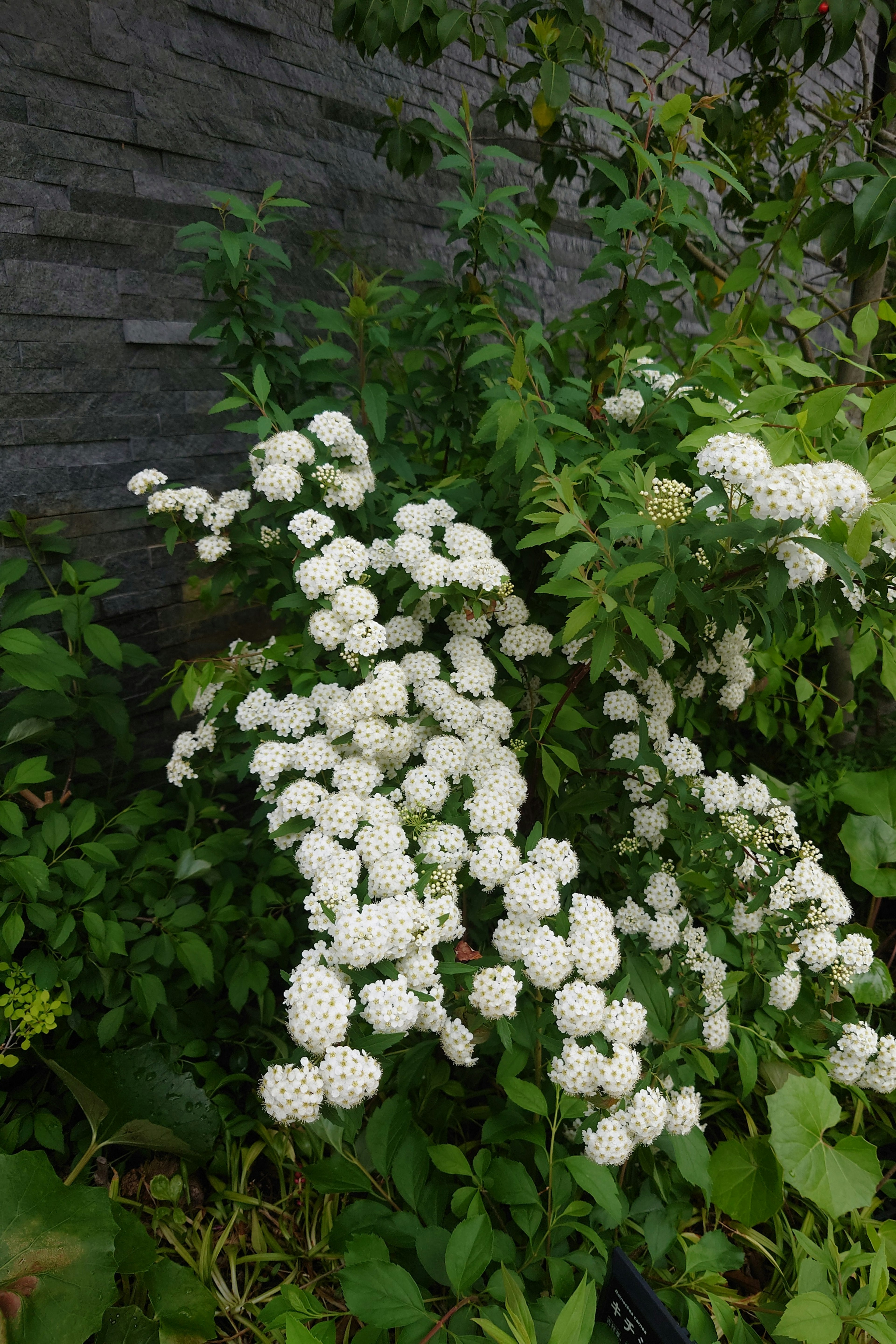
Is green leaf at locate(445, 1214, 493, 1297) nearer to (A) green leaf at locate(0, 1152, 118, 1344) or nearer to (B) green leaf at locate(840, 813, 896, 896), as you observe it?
(A) green leaf at locate(0, 1152, 118, 1344)

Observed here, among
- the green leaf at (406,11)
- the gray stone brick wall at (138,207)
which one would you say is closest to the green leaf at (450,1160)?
the gray stone brick wall at (138,207)

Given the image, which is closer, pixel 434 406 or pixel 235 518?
pixel 235 518

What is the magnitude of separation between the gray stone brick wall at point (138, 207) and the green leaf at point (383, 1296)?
141 centimetres

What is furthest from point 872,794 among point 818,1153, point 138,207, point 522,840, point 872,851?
point 138,207

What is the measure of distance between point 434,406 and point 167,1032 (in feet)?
4.80

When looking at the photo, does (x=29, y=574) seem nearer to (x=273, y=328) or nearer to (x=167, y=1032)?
(x=273, y=328)

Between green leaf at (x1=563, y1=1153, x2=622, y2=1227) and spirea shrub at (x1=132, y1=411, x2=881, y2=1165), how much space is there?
2 centimetres

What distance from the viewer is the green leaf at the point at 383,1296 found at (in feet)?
3.54

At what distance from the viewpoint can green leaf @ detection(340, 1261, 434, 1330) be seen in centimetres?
108

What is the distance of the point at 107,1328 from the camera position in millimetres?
1276

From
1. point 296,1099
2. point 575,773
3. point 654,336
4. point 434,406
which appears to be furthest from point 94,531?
point 654,336

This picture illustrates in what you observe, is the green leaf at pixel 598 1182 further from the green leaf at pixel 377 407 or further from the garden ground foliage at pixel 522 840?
the green leaf at pixel 377 407

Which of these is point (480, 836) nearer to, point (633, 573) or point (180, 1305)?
point (633, 573)

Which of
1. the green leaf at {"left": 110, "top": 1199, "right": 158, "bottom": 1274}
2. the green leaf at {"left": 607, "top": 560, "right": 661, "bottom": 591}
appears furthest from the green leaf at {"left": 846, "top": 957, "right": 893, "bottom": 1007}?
the green leaf at {"left": 110, "top": 1199, "right": 158, "bottom": 1274}
